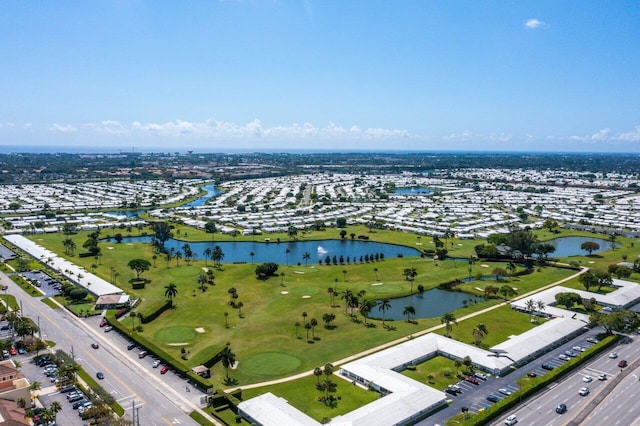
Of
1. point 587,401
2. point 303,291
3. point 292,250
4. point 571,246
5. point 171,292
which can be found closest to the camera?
point 587,401

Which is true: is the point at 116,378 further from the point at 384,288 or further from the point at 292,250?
the point at 292,250

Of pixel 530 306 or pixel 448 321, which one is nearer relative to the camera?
pixel 448 321

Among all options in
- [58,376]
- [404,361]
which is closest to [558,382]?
[404,361]

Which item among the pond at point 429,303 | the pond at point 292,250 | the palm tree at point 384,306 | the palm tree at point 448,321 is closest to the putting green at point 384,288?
the pond at point 429,303

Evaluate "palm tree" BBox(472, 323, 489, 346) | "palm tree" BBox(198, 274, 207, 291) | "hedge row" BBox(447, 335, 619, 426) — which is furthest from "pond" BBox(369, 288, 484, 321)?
"palm tree" BBox(198, 274, 207, 291)

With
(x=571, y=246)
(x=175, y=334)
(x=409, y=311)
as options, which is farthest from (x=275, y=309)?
(x=571, y=246)

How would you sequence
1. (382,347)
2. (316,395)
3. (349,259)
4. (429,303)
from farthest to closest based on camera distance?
(349,259) → (429,303) → (382,347) → (316,395)

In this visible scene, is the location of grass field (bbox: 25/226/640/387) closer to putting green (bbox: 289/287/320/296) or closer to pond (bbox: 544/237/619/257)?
putting green (bbox: 289/287/320/296)
